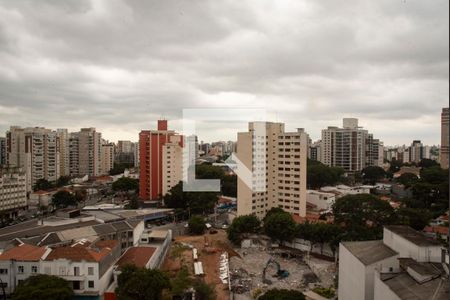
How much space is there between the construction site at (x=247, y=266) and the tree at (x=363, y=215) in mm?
949

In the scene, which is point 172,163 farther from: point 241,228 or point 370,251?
point 370,251

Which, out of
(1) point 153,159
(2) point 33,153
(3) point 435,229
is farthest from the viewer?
A: (2) point 33,153

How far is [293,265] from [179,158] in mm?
8359

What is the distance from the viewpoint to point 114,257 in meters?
6.82

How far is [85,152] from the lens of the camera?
24.2 meters

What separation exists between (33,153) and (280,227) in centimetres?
1529

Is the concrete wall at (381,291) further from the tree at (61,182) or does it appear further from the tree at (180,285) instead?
the tree at (61,182)

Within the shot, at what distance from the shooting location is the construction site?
6590mm

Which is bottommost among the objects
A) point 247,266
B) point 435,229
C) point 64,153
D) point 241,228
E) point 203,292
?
point 247,266

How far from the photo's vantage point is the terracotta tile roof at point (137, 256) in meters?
6.63

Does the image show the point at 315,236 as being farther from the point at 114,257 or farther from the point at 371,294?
the point at 114,257

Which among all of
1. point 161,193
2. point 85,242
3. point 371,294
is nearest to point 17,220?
point 161,193

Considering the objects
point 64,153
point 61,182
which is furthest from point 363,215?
point 64,153

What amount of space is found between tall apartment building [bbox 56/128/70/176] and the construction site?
1641cm
